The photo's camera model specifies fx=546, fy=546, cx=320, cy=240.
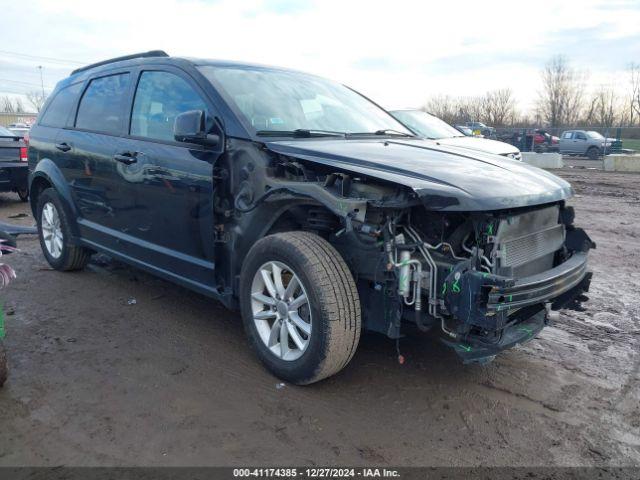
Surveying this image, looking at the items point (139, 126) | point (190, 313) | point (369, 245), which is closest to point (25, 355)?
point (190, 313)

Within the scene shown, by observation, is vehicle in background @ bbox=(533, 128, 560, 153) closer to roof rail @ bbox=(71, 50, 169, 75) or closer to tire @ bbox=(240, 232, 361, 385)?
roof rail @ bbox=(71, 50, 169, 75)

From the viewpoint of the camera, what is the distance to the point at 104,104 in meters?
4.70

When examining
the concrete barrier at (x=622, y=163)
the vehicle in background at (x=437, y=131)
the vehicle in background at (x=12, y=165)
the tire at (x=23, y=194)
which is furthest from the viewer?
the concrete barrier at (x=622, y=163)

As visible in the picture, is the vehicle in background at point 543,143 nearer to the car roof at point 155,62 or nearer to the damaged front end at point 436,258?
the car roof at point 155,62

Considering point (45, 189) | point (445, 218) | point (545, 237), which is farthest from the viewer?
point (45, 189)

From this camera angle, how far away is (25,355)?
11.9 feet

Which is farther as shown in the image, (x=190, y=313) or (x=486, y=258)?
(x=190, y=313)

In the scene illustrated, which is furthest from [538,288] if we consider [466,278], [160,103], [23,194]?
[23,194]

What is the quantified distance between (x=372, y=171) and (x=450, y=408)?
138 centimetres

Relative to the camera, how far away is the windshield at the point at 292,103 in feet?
12.1

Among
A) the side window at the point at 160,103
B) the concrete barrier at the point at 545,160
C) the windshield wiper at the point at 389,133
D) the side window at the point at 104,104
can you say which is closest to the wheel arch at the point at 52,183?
the side window at the point at 104,104

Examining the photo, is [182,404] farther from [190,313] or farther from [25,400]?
[190,313]

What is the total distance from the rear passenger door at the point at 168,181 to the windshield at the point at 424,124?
5726 mm

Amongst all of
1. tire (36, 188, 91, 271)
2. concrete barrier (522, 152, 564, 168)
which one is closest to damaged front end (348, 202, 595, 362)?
tire (36, 188, 91, 271)
